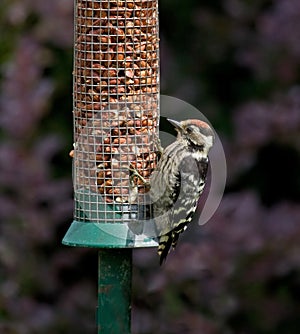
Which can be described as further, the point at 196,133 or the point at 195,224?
the point at 195,224

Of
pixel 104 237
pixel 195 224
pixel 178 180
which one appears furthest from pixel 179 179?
pixel 195 224

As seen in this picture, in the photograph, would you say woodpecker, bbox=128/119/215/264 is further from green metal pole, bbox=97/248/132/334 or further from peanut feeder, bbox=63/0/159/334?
green metal pole, bbox=97/248/132/334

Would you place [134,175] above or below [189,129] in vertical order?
below

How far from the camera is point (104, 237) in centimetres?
413

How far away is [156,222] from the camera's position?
4422 mm

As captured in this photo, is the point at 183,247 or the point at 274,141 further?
the point at 274,141

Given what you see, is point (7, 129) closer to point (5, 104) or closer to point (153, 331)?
point (5, 104)

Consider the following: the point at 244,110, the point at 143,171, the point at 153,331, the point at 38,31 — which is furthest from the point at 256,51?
the point at 143,171

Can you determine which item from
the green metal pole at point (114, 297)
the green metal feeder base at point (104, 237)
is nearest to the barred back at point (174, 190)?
the green metal feeder base at point (104, 237)

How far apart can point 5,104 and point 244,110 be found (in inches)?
57.2

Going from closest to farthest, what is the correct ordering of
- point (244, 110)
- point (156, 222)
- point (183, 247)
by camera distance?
point (156, 222), point (183, 247), point (244, 110)

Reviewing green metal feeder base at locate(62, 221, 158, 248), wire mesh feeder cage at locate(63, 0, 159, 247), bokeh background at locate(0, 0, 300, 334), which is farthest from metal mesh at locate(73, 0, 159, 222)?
bokeh background at locate(0, 0, 300, 334)

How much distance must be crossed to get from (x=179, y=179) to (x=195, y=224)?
5.32ft

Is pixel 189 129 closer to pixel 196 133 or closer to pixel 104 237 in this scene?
pixel 196 133
